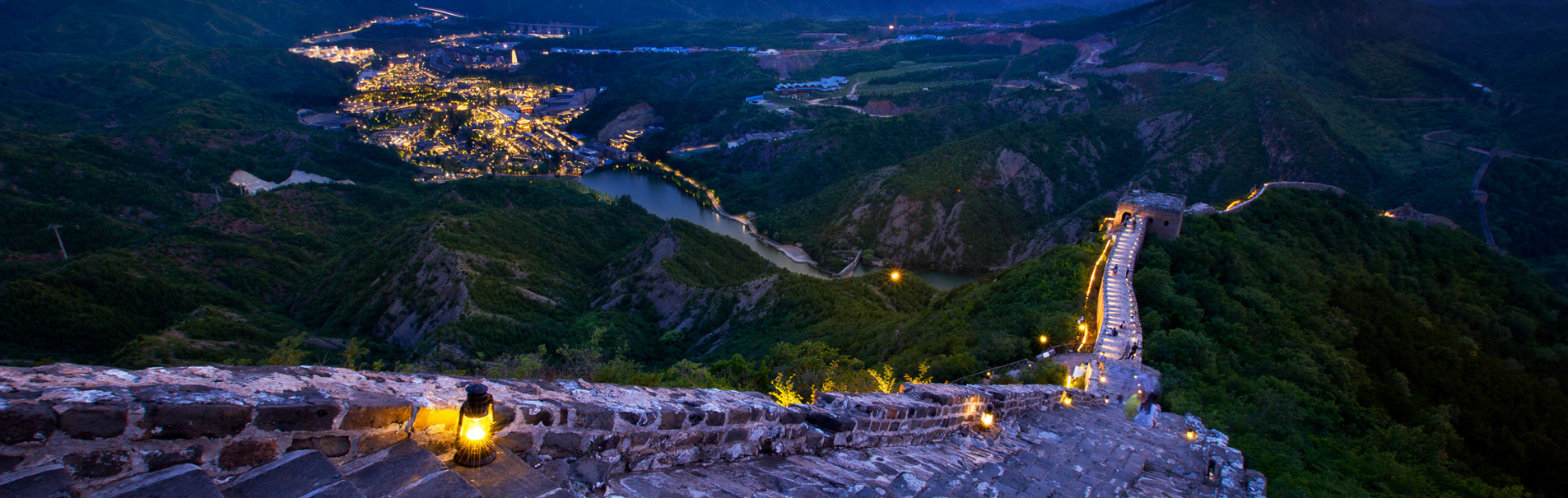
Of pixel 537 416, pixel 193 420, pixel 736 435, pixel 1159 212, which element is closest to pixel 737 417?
pixel 736 435

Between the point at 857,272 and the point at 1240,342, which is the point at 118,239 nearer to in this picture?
the point at 857,272

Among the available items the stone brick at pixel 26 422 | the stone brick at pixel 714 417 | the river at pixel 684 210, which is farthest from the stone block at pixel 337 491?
the river at pixel 684 210

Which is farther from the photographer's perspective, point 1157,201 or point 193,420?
point 1157,201

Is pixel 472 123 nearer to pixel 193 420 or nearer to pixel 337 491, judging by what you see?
pixel 193 420

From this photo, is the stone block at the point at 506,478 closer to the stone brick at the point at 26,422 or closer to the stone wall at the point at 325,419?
the stone wall at the point at 325,419

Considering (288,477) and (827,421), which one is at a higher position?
(288,477)

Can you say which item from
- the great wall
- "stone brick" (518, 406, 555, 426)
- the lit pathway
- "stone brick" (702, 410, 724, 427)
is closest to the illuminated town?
the lit pathway

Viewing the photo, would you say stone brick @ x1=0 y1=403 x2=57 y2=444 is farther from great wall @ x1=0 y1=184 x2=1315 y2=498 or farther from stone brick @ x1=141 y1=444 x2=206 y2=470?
stone brick @ x1=141 y1=444 x2=206 y2=470
